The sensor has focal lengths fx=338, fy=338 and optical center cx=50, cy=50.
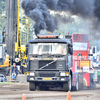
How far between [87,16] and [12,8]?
24.3ft

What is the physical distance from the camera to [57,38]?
17500 millimetres

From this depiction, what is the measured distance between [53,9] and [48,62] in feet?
27.2

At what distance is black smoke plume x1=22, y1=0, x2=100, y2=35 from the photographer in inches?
906

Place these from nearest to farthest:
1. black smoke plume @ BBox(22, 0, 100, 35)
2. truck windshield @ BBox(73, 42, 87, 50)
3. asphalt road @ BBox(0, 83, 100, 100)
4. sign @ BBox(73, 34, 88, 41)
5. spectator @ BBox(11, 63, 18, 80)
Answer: asphalt road @ BBox(0, 83, 100, 100), black smoke plume @ BBox(22, 0, 100, 35), spectator @ BBox(11, 63, 18, 80), truck windshield @ BBox(73, 42, 87, 50), sign @ BBox(73, 34, 88, 41)

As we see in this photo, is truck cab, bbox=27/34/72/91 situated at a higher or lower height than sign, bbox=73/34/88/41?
lower

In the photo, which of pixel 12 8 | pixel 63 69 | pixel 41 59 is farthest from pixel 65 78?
pixel 12 8

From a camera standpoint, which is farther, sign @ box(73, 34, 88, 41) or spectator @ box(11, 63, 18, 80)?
sign @ box(73, 34, 88, 41)

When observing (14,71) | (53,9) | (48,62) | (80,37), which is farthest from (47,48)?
(80,37)

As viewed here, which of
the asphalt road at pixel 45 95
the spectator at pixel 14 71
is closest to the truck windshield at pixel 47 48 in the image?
the asphalt road at pixel 45 95

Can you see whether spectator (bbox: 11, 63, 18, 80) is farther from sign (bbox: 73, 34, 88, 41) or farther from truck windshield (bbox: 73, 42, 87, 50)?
sign (bbox: 73, 34, 88, 41)

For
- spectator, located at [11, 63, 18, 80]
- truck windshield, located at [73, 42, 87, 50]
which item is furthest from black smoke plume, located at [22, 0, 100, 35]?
spectator, located at [11, 63, 18, 80]

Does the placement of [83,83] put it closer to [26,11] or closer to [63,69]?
[63,69]

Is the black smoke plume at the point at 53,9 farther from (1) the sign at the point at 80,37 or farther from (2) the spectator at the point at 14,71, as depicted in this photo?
(2) the spectator at the point at 14,71

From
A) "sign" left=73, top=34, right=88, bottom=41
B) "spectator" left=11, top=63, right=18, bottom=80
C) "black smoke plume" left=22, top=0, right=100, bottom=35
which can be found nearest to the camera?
"black smoke plume" left=22, top=0, right=100, bottom=35
